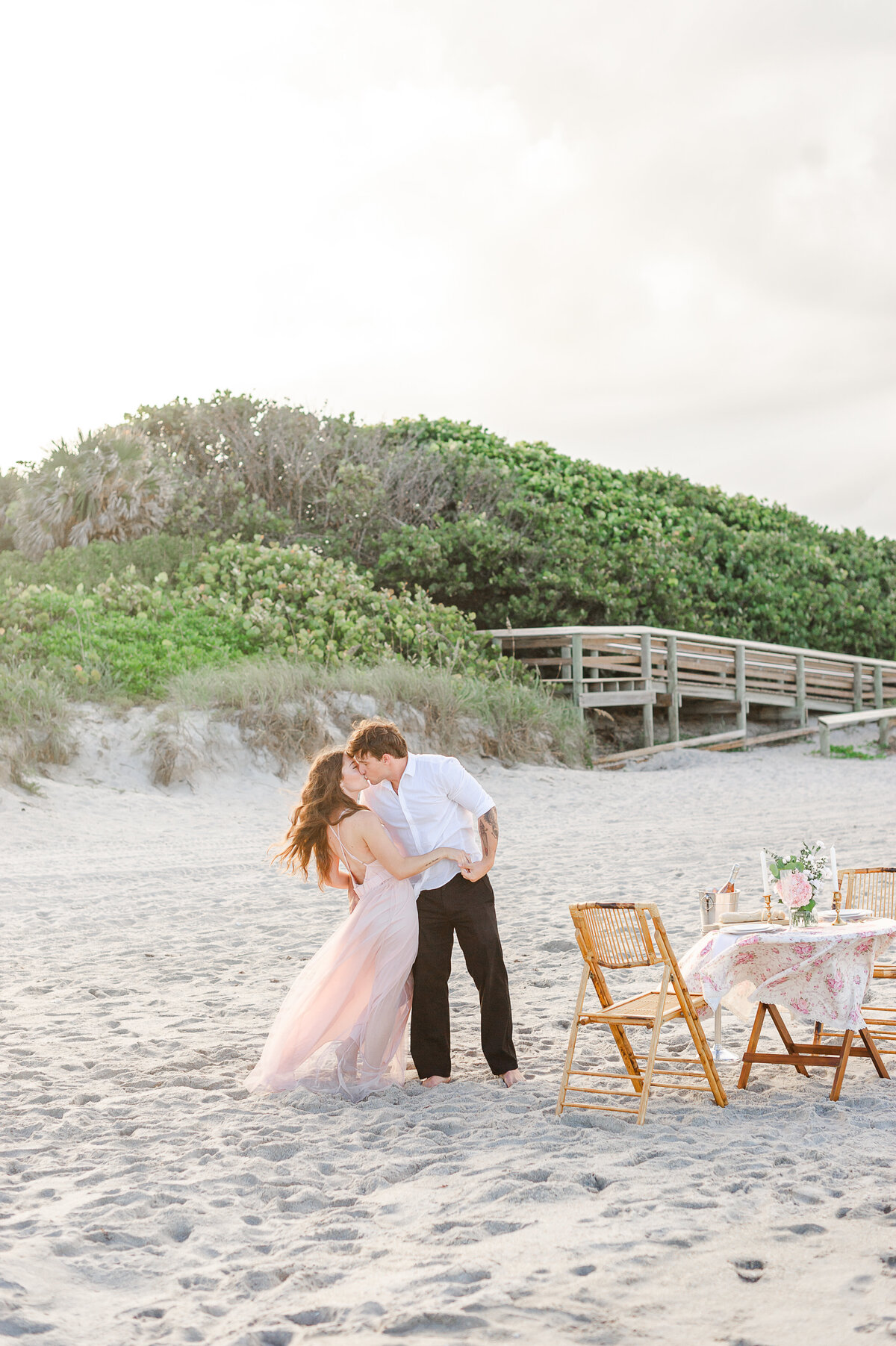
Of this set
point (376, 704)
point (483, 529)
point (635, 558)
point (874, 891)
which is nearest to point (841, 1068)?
point (874, 891)

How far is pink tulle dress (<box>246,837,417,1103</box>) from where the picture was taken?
5.04 metres

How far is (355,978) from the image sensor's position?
16.7 feet

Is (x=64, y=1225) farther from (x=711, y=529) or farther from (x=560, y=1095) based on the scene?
(x=711, y=529)

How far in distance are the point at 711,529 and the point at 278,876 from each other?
695 inches

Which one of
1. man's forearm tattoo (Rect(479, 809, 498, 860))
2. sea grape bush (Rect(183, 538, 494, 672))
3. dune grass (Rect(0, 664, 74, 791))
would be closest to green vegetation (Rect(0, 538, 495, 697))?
sea grape bush (Rect(183, 538, 494, 672))

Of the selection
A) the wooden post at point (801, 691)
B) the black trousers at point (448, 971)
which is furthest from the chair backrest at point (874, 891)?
the wooden post at point (801, 691)

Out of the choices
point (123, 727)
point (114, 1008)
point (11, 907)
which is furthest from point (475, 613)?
point (114, 1008)

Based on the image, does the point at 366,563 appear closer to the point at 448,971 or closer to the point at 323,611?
the point at 323,611

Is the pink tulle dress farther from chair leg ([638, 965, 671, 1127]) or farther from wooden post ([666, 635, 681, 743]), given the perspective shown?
wooden post ([666, 635, 681, 743])

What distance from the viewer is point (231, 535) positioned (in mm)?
21047

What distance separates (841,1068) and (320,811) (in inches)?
90.7

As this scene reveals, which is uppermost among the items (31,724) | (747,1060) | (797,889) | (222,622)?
(222,622)

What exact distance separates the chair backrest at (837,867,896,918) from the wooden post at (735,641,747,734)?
15.0 m

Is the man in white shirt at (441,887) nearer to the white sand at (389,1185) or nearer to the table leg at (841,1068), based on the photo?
the white sand at (389,1185)
